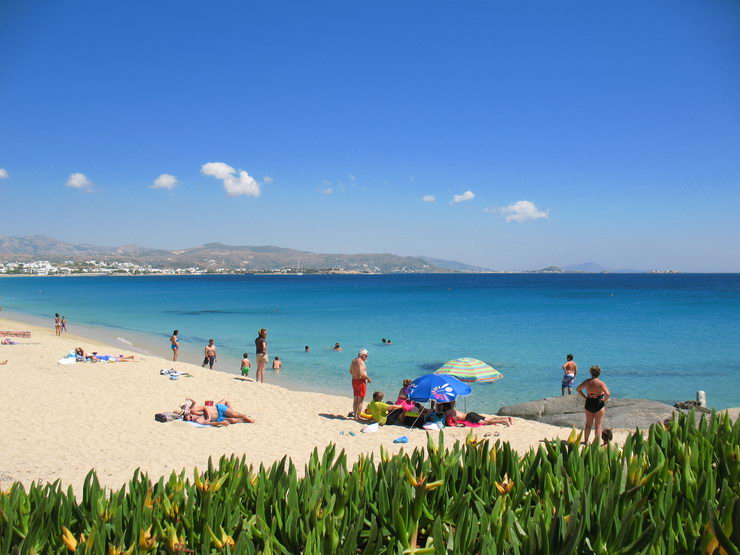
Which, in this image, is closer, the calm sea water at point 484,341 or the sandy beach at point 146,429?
the sandy beach at point 146,429

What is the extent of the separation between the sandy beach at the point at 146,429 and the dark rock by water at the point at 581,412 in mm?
661

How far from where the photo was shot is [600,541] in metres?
2.97

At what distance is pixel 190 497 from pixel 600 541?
2440 mm

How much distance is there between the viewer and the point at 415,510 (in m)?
3.43

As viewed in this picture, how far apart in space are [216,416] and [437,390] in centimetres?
461

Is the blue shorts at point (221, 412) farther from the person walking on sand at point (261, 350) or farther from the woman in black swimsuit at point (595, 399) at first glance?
the woman in black swimsuit at point (595, 399)

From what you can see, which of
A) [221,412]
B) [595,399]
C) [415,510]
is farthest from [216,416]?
[415,510]

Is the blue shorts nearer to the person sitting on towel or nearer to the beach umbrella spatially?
the person sitting on towel

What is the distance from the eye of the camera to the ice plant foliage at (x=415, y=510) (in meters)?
2.93

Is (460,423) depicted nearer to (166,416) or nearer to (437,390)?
(437,390)

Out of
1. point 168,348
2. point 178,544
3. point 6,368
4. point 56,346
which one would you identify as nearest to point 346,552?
point 178,544

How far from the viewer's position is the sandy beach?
8.16m

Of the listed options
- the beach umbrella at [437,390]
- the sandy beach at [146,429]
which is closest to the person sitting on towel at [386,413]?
the sandy beach at [146,429]

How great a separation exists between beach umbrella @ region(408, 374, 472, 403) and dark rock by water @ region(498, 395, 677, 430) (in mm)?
2639
